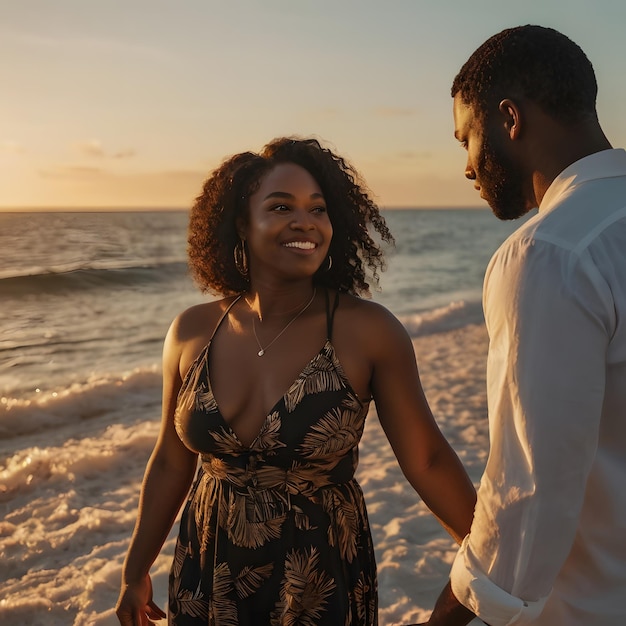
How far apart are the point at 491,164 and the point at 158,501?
1.86 meters

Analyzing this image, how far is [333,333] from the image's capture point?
279 centimetres

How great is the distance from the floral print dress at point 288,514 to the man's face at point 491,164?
91 centimetres

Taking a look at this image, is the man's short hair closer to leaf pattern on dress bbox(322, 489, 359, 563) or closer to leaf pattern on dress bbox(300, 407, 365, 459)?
leaf pattern on dress bbox(300, 407, 365, 459)

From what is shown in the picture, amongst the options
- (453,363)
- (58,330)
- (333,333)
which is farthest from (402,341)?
(58,330)

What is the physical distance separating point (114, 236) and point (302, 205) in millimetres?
42067

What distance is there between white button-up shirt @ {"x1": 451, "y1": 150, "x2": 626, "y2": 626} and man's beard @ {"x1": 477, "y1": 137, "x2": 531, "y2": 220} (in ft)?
0.45

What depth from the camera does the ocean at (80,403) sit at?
5348mm

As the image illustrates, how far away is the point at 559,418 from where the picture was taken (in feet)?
5.33

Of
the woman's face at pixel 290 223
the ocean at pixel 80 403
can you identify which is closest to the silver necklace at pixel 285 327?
the woman's face at pixel 290 223

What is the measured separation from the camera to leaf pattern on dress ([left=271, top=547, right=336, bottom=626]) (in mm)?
2627

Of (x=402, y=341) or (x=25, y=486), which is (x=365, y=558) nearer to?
(x=402, y=341)

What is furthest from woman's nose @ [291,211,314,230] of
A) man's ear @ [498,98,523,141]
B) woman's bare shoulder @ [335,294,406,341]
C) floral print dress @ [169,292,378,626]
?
man's ear @ [498,98,523,141]

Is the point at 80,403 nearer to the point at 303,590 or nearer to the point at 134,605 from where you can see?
the point at 134,605

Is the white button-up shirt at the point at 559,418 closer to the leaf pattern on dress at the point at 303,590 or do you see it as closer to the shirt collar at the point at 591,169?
the shirt collar at the point at 591,169
